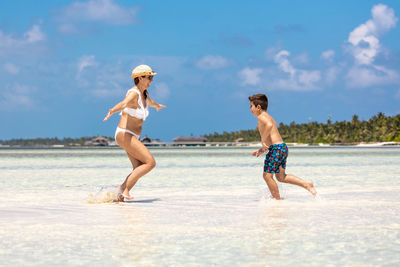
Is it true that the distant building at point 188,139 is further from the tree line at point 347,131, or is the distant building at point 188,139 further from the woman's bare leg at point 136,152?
the woman's bare leg at point 136,152

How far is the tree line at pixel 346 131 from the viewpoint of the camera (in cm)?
11700

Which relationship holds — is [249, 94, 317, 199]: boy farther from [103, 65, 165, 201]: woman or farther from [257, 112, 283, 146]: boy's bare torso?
[103, 65, 165, 201]: woman

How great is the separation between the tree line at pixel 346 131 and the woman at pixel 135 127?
359 feet

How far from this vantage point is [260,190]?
11.4m

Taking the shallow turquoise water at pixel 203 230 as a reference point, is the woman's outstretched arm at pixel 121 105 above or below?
above

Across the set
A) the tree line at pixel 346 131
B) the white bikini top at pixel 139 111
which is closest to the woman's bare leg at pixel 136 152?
the white bikini top at pixel 139 111

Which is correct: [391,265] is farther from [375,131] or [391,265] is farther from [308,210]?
[375,131]

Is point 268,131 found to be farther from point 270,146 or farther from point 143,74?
point 143,74

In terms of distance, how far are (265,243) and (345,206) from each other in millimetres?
3269

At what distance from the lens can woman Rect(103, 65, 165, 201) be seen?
850cm

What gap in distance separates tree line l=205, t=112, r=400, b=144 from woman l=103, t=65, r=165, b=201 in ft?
359

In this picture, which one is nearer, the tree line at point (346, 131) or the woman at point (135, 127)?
the woman at point (135, 127)

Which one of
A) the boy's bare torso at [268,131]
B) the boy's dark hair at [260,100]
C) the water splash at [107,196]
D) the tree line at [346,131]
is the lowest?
the water splash at [107,196]

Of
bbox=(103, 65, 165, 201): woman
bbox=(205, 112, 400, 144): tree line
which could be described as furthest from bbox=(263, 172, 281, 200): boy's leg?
bbox=(205, 112, 400, 144): tree line
